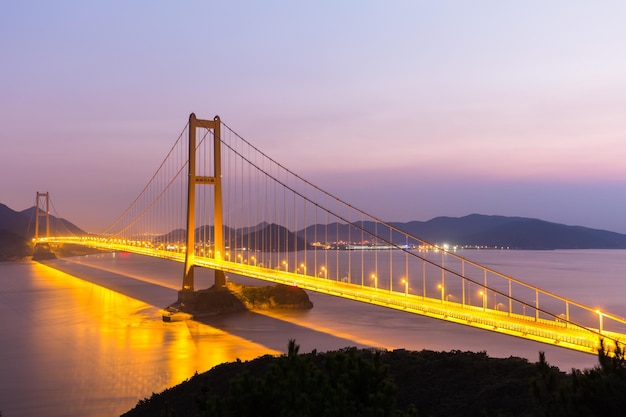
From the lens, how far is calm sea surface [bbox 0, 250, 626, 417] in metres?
20.0

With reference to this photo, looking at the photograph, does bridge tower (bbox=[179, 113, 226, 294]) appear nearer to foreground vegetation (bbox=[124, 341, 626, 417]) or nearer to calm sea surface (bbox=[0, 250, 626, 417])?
calm sea surface (bbox=[0, 250, 626, 417])

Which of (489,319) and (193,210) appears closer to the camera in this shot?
(489,319)

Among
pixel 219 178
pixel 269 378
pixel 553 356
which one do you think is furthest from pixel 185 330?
pixel 269 378

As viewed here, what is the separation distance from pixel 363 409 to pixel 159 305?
41429mm

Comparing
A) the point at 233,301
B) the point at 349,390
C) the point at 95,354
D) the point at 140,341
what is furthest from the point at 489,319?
the point at 233,301

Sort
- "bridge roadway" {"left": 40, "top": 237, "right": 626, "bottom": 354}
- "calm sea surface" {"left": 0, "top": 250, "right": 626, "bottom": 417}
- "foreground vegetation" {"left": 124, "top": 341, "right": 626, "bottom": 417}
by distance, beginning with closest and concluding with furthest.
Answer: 1. "foreground vegetation" {"left": 124, "top": 341, "right": 626, "bottom": 417}
2. "bridge roadway" {"left": 40, "top": 237, "right": 626, "bottom": 354}
3. "calm sea surface" {"left": 0, "top": 250, "right": 626, "bottom": 417}

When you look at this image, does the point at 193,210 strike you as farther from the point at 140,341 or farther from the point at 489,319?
the point at 489,319

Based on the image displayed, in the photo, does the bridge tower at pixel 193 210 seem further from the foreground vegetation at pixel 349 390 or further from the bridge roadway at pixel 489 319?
the foreground vegetation at pixel 349 390

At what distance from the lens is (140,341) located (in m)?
29.2

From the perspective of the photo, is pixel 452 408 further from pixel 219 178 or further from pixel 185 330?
pixel 219 178

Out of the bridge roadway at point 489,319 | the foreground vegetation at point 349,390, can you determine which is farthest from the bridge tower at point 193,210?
the foreground vegetation at point 349,390

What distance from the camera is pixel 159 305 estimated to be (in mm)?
44250

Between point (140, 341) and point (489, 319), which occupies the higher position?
point (489, 319)

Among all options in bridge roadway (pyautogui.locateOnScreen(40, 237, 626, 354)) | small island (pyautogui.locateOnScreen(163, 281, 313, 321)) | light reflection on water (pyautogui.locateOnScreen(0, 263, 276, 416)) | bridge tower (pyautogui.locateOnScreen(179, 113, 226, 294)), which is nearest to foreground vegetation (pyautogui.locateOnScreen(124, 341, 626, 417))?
bridge roadway (pyautogui.locateOnScreen(40, 237, 626, 354))
